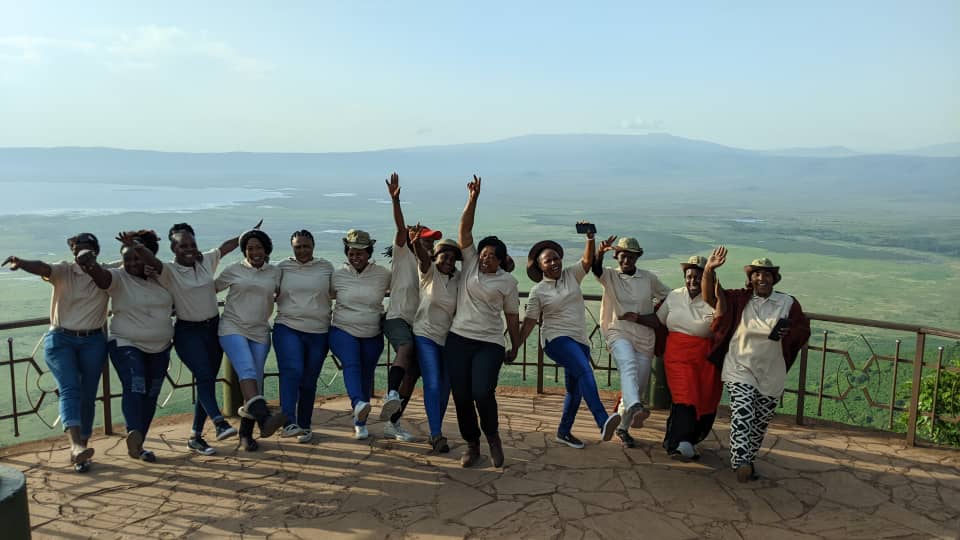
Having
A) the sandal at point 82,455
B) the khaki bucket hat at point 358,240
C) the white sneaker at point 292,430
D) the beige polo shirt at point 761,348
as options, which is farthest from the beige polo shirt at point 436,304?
the sandal at point 82,455

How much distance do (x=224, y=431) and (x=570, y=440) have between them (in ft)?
8.53

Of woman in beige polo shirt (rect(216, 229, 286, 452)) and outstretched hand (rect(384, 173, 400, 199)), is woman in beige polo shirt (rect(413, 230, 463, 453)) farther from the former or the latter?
woman in beige polo shirt (rect(216, 229, 286, 452))

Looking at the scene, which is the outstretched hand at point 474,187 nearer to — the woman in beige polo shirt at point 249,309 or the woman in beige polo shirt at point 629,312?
the woman in beige polo shirt at point 629,312

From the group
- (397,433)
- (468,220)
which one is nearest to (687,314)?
(468,220)

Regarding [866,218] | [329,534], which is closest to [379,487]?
[329,534]

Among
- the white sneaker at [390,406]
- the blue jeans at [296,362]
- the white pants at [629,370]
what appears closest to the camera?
the white sneaker at [390,406]

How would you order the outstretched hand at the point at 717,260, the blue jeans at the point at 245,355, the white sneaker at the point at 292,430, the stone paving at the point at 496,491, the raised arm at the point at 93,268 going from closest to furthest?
the stone paving at the point at 496,491, the raised arm at the point at 93,268, the outstretched hand at the point at 717,260, the blue jeans at the point at 245,355, the white sneaker at the point at 292,430

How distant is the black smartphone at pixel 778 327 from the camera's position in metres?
4.95

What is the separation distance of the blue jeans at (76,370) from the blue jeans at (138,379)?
13 centimetres

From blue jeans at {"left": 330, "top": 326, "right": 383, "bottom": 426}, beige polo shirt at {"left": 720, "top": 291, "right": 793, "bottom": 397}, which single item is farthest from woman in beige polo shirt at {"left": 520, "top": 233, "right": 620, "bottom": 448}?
blue jeans at {"left": 330, "top": 326, "right": 383, "bottom": 426}

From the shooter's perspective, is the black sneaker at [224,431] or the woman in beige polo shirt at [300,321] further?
the woman in beige polo shirt at [300,321]

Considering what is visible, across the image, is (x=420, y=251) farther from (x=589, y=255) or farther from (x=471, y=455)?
(x=471, y=455)

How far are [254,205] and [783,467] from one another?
118m

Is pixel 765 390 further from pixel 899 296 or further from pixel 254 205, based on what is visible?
pixel 254 205
